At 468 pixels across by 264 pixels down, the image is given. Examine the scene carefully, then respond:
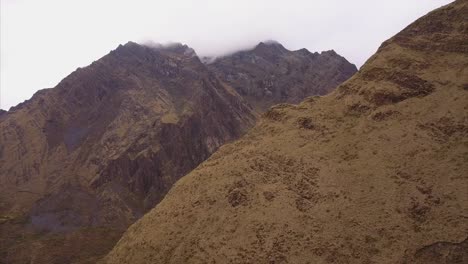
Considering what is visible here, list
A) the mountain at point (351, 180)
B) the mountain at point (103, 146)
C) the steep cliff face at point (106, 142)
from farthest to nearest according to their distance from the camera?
1. the steep cliff face at point (106, 142)
2. the mountain at point (103, 146)
3. the mountain at point (351, 180)

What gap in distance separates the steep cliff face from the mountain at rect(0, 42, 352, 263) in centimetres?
21

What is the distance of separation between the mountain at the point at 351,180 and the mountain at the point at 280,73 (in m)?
111

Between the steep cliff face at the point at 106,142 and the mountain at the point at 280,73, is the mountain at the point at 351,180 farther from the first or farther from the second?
the mountain at the point at 280,73

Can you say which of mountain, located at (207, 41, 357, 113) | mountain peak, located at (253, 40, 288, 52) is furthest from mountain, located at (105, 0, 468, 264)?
mountain peak, located at (253, 40, 288, 52)

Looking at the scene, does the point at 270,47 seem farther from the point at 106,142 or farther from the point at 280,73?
the point at 106,142

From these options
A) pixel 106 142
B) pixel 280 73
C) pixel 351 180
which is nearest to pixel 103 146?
pixel 106 142

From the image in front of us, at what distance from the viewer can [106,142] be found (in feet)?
342

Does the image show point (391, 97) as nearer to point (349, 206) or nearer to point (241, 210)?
point (349, 206)

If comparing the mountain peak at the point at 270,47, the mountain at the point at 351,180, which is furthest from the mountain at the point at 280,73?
the mountain at the point at 351,180

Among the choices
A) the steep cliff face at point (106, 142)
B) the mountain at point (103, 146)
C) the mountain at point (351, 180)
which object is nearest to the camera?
the mountain at point (351, 180)

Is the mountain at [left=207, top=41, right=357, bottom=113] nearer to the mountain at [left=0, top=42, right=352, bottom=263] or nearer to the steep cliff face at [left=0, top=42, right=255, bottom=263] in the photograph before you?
the steep cliff face at [left=0, top=42, right=255, bottom=263]

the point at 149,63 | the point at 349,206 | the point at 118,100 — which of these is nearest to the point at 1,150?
the point at 118,100

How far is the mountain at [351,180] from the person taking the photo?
2670 centimetres

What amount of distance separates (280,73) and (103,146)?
80.1m
